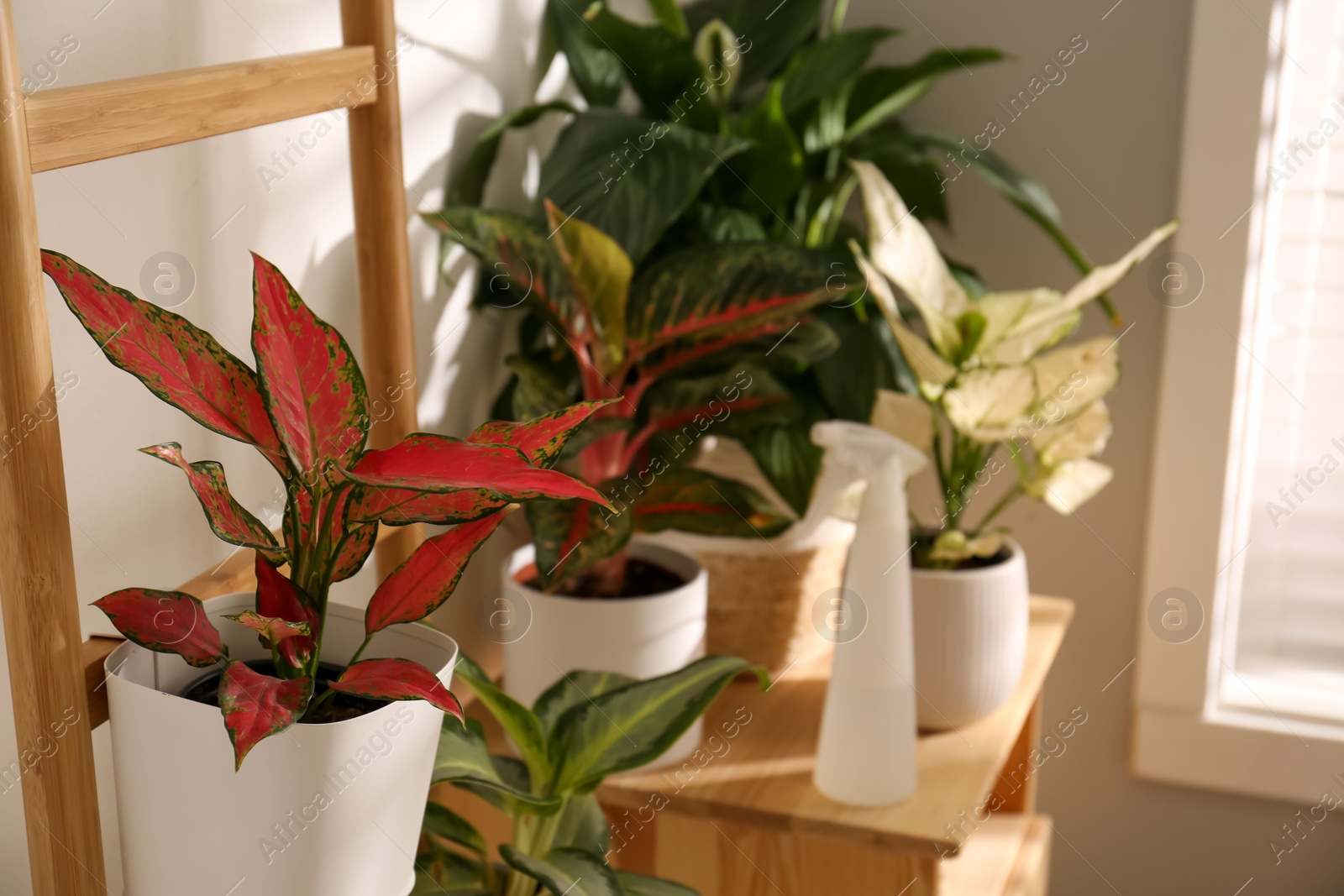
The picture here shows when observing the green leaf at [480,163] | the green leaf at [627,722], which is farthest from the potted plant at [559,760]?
the green leaf at [480,163]

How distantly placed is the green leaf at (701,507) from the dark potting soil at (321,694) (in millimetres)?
442

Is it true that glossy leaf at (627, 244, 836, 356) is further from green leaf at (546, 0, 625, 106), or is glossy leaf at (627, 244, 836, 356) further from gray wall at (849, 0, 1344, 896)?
gray wall at (849, 0, 1344, 896)

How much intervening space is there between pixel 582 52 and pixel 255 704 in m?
0.85

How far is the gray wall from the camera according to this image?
4.67 ft

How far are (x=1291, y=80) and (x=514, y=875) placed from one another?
1.21 m

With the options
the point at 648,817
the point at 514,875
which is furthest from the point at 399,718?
the point at 648,817

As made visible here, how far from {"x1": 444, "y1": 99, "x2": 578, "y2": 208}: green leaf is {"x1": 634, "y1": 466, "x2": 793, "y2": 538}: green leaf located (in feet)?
0.99

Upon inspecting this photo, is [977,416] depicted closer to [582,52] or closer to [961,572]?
[961,572]

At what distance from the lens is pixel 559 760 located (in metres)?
0.80

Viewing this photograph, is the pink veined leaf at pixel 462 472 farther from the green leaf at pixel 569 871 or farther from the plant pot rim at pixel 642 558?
the plant pot rim at pixel 642 558

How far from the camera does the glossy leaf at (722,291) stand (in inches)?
37.2

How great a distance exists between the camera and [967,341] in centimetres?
105

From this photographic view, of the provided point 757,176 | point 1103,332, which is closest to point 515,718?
point 757,176

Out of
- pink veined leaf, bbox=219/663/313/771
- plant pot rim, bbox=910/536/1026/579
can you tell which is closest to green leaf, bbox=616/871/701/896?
pink veined leaf, bbox=219/663/313/771
